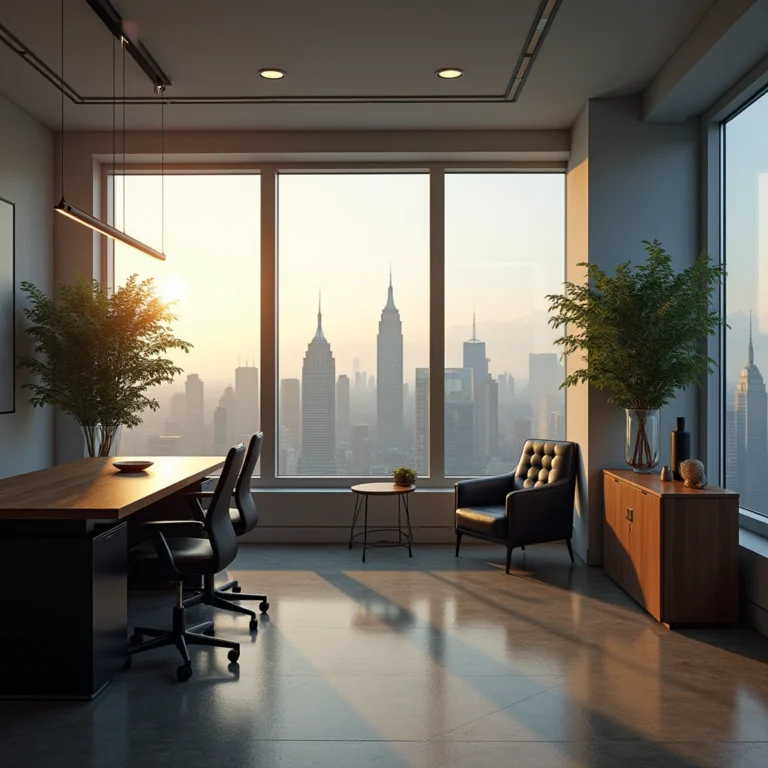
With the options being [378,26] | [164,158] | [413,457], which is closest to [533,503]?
[413,457]

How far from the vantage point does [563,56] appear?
5.75m

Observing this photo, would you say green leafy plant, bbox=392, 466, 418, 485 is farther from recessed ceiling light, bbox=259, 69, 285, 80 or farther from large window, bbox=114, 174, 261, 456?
recessed ceiling light, bbox=259, 69, 285, 80

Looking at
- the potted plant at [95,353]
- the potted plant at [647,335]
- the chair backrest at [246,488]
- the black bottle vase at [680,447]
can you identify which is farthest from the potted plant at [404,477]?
the black bottle vase at [680,447]

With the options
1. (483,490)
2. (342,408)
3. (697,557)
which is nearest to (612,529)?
(697,557)

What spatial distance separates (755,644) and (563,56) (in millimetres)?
3984

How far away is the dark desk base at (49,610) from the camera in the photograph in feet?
12.1

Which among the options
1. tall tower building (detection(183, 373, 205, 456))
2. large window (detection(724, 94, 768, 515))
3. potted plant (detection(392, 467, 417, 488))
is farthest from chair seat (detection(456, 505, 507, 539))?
tall tower building (detection(183, 373, 205, 456))

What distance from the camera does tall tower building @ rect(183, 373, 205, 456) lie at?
790 centimetres

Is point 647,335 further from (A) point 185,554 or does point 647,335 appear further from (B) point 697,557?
(A) point 185,554

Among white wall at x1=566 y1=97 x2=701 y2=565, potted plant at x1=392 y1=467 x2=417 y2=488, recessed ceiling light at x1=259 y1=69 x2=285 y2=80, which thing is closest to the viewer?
recessed ceiling light at x1=259 y1=69 x2=285 y2=80

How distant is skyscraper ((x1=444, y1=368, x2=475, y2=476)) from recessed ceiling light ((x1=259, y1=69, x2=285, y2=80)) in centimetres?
309

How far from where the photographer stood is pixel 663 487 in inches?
203

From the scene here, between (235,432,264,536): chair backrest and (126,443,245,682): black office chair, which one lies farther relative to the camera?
(235,432,264,536): chair backrest

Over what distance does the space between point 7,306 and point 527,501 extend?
4.45 metres
